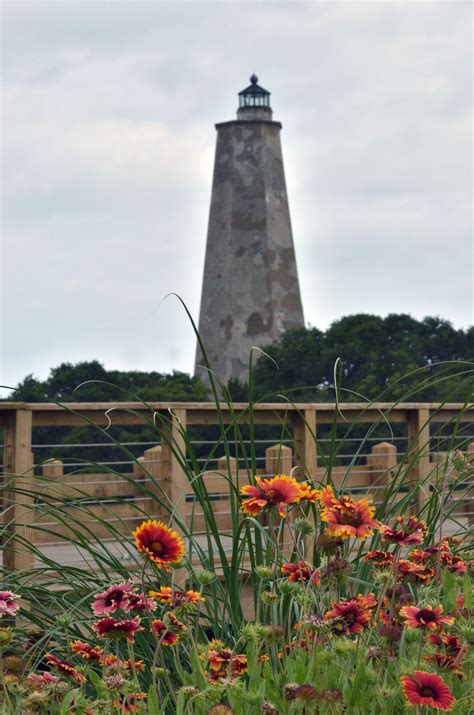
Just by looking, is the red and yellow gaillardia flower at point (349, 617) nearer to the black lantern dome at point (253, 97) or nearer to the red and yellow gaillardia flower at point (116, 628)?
the red and yellow gaillardia flower at point (116, 628)

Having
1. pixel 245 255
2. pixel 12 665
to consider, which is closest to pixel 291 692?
pixel 12 665

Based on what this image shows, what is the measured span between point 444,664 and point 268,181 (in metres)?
27.4

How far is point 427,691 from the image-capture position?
159 centimetres

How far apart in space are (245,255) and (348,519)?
87.1 feet

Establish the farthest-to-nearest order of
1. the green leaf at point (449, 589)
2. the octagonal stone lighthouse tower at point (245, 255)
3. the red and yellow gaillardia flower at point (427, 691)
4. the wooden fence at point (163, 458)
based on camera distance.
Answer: the octagonal stone lighthouse tower at point (245, 255) → the wooden fence at point (163, 458) → the green leaf at point (449, 589) → the red and yellow gaillardia flower at point (427, 691)

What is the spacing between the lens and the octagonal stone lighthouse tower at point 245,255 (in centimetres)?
2841

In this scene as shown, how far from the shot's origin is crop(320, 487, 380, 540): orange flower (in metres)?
1.91

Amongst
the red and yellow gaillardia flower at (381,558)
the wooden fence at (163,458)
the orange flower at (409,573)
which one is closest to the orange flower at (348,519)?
the orange flower at (409,573)

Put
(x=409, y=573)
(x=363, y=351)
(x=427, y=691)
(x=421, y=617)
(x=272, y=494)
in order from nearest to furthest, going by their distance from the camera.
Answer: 1. (x=427, y=691)
2. (x=421, y=617)
3. (x=272, y=494)
4. (x=409, y=573)
5. (x=363, y=351)

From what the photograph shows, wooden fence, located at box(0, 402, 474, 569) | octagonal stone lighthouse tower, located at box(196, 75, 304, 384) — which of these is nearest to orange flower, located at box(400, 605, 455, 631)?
wooden fence, located at box(0, 402, 474, 569)

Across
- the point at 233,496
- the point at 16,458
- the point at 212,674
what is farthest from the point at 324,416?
the point at 212,674

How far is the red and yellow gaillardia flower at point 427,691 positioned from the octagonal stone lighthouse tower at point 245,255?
1034 inches

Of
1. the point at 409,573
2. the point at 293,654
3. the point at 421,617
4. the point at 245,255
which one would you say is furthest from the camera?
the point at 245,255

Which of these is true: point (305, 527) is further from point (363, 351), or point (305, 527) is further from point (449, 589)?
point (363, 351)
